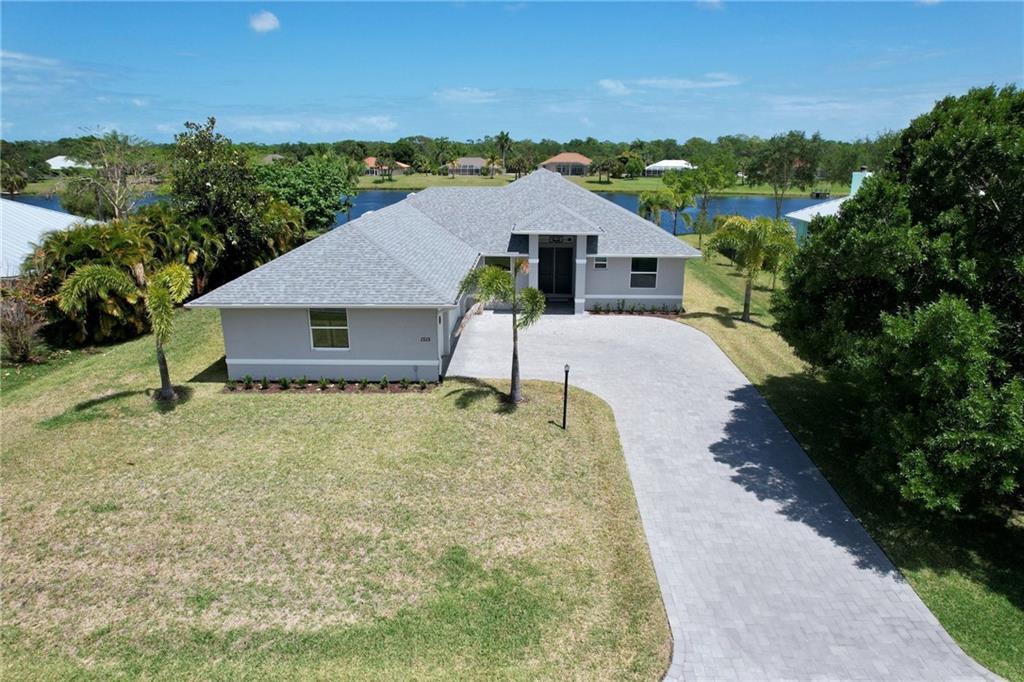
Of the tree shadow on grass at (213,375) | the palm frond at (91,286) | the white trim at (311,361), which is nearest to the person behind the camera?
the white trim at (311,361)

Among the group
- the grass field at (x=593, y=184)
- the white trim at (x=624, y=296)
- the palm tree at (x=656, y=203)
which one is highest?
the grass field at (x=593, y=184)

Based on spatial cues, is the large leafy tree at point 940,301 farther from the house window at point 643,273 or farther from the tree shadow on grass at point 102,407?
the tree shadow on grass at point 102,407

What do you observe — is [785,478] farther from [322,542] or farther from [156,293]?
[156,293]

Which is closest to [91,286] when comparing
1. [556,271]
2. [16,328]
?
[16,328]

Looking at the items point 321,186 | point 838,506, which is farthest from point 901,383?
point 321,186

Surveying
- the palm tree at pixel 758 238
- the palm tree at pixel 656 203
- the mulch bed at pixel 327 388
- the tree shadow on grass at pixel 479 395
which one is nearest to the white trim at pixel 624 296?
the palm tree at pixel 758 238

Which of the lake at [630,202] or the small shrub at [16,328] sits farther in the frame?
the lake at [630,202]
